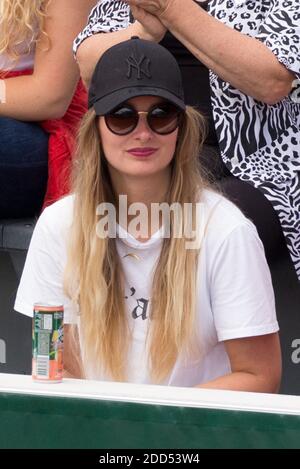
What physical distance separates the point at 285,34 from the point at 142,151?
524 mm

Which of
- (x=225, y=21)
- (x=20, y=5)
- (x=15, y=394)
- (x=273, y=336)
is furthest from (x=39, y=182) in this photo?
(x=15, y=394)

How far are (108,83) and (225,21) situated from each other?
47cm

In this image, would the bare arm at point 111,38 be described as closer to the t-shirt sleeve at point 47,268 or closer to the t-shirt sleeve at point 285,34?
the t-shirt sleeve at point 285,34

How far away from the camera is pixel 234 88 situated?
3.12m

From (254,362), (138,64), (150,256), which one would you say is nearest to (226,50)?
(138,64)

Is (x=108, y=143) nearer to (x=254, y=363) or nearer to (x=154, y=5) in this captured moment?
(x=154, y=5)

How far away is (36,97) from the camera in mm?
3449

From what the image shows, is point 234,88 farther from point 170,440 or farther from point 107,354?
point 170,440

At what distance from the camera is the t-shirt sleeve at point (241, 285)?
270cm

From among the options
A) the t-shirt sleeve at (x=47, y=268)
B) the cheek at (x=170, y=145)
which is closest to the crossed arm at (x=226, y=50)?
the cheek at (x=170, y=145)

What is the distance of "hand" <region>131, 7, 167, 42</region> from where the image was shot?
3.10m

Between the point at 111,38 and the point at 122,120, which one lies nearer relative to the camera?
the point at 122,120

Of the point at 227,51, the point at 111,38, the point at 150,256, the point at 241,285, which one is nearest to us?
the point at 241,285

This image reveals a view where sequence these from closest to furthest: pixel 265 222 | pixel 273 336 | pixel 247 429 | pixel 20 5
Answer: pixel 247 429, pixel 273 336, pixel 265 222, pixel 20 5
